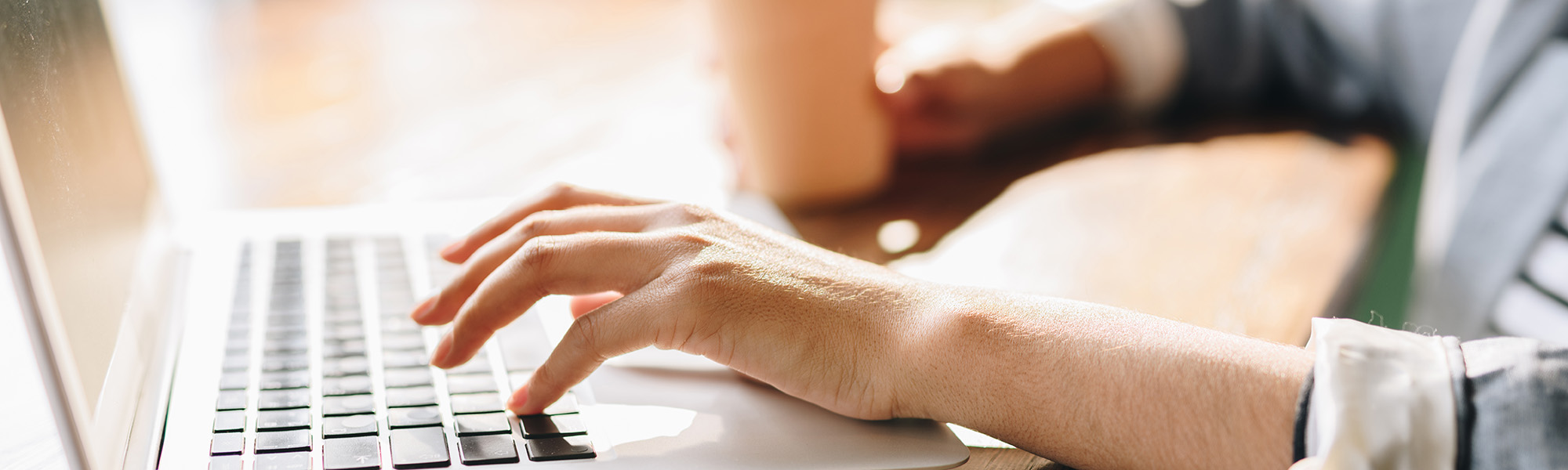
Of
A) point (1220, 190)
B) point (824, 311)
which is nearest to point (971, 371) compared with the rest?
point (824, 311)

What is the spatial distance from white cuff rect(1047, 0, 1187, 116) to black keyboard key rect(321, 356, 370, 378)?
0.63 meters

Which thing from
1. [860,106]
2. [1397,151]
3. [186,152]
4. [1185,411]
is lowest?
[1185,411]

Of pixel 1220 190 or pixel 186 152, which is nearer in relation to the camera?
pixel 1220 190

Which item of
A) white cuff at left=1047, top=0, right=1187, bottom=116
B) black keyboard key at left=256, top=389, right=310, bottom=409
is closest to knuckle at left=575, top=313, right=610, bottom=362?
black keyboard key at left=256, top=389, right=310, bottom=409

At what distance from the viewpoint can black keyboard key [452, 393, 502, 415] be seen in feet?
1.19

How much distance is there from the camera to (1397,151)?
738 millimetres

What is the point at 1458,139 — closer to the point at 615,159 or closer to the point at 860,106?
the point at 860,106

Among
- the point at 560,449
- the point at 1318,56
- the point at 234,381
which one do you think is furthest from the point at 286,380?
the point at 1318,56

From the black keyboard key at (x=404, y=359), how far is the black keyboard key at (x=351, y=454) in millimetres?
65

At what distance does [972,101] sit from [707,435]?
0.48 metres

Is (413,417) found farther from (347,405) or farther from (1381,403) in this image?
(1381,403)

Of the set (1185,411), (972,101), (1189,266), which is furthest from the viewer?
(972,101)

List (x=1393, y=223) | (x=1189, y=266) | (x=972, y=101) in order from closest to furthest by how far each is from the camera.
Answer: (x=1189, y=266) → (x=1393, y=223) → (x=972, y=101)

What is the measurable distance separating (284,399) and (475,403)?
2.7 inches
